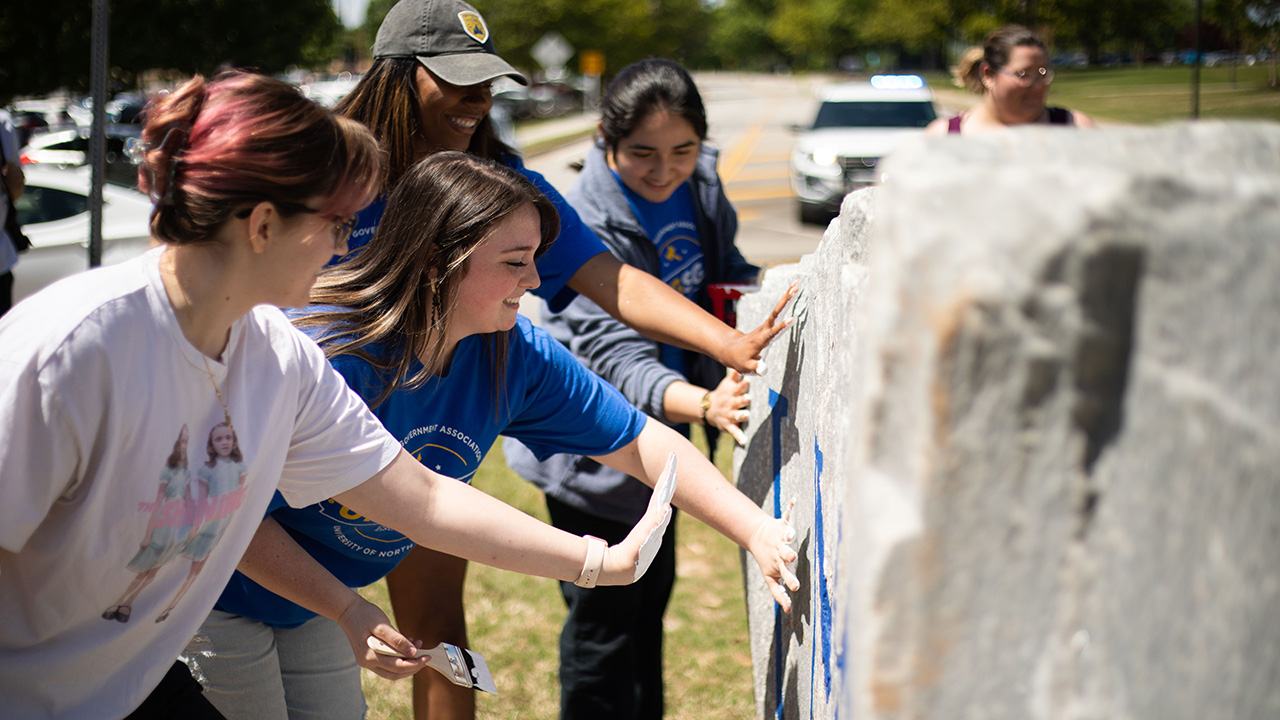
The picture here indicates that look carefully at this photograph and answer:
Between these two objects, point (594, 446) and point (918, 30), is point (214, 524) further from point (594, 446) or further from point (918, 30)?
point (918, 30)

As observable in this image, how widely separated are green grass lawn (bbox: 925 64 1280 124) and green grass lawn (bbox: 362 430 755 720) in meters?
2.27

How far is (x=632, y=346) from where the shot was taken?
253cm

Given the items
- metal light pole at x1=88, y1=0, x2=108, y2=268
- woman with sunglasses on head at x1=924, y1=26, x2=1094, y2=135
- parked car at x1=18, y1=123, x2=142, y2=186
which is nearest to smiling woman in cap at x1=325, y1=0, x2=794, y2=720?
metal light pole at x1=88, y1=0, x2=108, y2=268

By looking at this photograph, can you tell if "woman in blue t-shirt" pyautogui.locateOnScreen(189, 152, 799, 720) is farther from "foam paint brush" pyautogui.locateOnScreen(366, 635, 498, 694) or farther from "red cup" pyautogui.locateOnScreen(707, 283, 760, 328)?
"red cup" pyautogui.locateOnScreen(707, 283, 760, 328)

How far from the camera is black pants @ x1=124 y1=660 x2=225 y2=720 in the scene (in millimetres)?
1501

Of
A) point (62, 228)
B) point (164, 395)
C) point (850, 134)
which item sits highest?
point (850, 134)

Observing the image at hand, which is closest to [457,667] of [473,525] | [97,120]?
[473,525]

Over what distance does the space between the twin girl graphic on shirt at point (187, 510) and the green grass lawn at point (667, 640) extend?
1.88 metres

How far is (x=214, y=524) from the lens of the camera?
1.45 metres

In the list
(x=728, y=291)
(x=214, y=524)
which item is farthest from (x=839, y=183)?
(x=214, y=524)

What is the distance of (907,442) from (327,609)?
51.1 inches

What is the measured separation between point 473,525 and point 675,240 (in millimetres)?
1283

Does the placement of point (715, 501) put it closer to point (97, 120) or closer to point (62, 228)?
point (97, 120)

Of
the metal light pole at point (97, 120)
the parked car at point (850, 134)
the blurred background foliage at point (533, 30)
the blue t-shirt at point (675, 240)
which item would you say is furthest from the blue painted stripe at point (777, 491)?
the parked car at point (850, 134)
